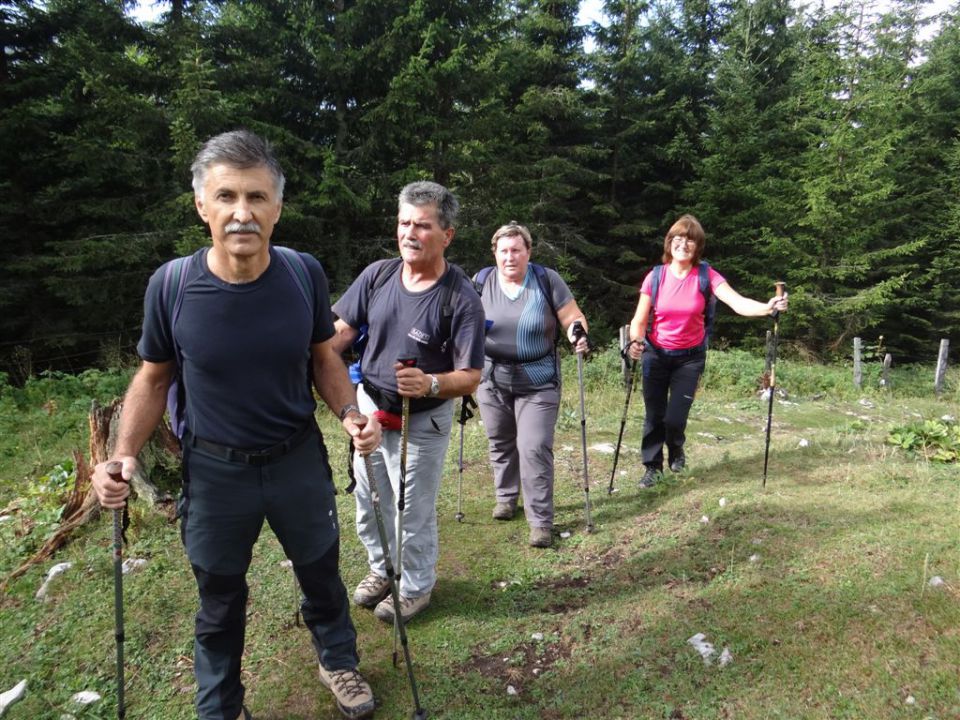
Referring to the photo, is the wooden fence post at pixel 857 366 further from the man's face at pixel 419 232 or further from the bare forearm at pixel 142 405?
the bare forearm at pixel 142 405

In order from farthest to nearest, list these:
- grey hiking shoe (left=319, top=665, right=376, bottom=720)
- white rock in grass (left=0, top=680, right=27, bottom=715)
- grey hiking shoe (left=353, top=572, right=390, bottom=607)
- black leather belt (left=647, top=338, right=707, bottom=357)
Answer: black leather belt (left=647, top=338, right=707, bottom=357) < grey hiking shoe (left=353, top=572, right=390, bottom=607) < white rock in grass (left=0, top=680, right=27, bottom=715) < grey hiking shoe (left=319, top=665, right=376, bottom=720)

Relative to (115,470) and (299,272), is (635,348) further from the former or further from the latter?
(115,470)

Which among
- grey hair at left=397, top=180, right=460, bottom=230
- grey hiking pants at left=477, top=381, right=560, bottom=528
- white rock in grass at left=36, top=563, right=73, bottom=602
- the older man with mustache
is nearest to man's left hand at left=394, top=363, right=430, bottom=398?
the older man with mustache

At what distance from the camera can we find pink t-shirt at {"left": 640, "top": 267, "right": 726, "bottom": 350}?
5.29m

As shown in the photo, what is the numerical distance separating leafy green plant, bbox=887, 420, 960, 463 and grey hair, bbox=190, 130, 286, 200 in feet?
21.4

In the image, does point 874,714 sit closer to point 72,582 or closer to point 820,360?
point 72,582

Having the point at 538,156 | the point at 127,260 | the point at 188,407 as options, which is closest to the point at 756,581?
the point at 188,407

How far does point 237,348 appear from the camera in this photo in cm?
233

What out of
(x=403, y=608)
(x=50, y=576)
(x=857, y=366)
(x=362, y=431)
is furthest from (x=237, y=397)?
(x=857, y=366)

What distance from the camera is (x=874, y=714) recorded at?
261 centimetres

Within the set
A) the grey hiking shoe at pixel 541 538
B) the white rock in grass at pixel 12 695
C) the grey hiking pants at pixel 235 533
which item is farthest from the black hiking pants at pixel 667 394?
the white rock in grass at pixel 12 695

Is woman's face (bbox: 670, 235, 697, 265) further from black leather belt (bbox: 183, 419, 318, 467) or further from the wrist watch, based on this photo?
black leather belt (bbox: 183, 419, 318, 467)

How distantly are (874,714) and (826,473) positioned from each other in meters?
3.23

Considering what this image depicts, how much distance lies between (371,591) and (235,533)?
4.95ft
